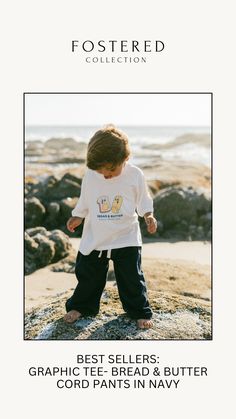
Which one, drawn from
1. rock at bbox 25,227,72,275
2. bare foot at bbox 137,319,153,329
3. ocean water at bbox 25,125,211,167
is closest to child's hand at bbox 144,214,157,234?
bare foot at bbox 137,319,153,329

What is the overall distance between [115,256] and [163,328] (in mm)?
595

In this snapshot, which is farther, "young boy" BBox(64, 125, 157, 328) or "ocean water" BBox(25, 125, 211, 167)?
"ocean water" BBox(25, 125, 211, 167)

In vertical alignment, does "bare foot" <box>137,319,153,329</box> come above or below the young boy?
below

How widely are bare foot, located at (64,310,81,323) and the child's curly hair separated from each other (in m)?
1.04

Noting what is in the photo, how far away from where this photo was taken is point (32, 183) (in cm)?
1045

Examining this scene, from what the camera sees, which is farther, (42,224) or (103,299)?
(42,224)

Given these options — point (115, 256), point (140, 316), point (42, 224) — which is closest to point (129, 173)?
point (115, 256)

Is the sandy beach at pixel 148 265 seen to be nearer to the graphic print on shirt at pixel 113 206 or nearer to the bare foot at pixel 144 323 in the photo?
the bare foot at pixel 144 323

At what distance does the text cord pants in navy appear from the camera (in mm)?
3939

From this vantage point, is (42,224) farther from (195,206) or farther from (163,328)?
(163,328)

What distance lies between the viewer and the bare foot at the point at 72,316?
4.07 meters

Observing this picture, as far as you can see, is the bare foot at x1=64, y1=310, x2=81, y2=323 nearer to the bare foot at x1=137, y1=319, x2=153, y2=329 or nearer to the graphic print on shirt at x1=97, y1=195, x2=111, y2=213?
the bare foot at x1=137, y1=319, x2=153, y2=329

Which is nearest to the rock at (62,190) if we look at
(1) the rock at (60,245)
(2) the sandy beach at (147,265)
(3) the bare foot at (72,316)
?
(2) the sandy beach at (147,265)

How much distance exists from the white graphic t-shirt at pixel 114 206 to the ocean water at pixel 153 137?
17130mm
